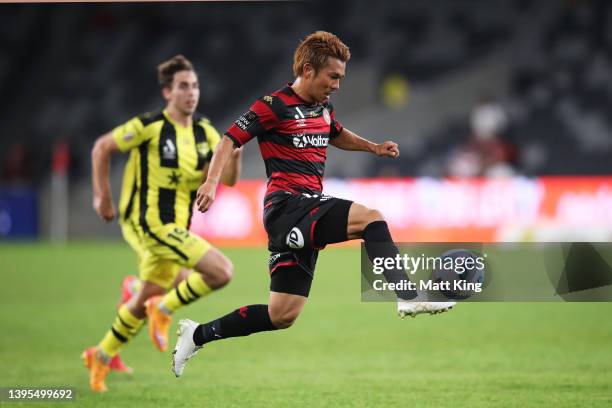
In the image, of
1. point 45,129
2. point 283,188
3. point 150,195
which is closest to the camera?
point 283,188

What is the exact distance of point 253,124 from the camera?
5.38m

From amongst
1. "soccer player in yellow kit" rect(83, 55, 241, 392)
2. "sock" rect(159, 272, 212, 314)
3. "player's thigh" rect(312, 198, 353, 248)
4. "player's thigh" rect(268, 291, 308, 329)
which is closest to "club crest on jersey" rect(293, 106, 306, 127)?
"player's thigh" rect(312, 198, 353, 248)

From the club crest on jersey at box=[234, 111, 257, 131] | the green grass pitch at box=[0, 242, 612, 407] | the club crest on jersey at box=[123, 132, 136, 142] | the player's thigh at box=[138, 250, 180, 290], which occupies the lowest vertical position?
the green grass pitch at box=[0, 242, 612, 407]

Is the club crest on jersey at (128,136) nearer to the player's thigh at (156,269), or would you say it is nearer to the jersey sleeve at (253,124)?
the player's thigh at (156,269)

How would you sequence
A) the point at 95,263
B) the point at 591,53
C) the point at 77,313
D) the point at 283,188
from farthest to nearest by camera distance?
1. the point at 591,53
2. the point at 95,263
3. the point at 77,313
4. the point at 283,188

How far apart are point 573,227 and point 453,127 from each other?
281 inches

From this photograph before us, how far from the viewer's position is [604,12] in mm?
23156

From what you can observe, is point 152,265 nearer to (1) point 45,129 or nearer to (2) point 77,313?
(2) point 77,313

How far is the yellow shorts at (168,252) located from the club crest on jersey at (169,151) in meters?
0.50

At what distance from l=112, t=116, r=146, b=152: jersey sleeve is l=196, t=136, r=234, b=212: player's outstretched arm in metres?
1.87

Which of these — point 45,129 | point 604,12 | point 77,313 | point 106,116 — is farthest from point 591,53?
point 77,313

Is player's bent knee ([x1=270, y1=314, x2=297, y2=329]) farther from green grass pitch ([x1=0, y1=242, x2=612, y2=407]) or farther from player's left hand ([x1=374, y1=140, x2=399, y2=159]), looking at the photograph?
player's left hand ([x1=374, y1=140, x2=399, y2=159])

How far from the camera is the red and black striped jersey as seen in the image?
5.44m

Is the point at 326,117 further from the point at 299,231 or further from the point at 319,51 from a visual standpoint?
the point at 299,231
